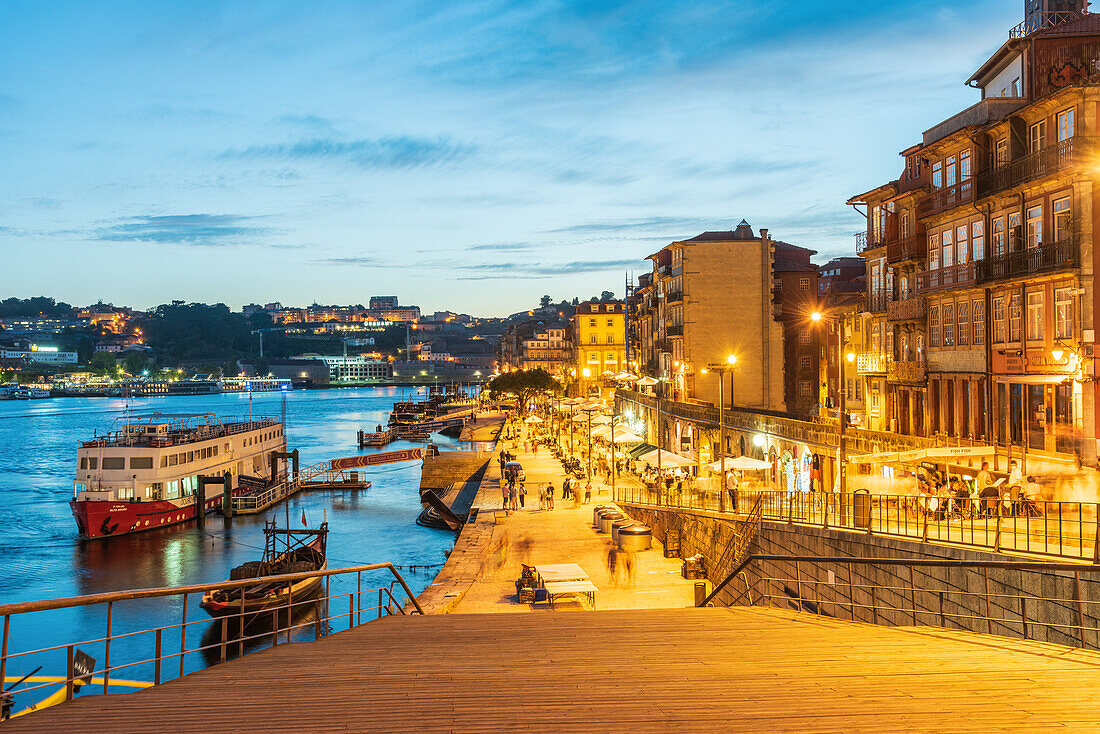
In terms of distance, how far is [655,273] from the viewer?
223 feet

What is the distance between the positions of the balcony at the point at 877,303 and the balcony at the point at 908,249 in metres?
1.86

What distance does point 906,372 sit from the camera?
104 feet

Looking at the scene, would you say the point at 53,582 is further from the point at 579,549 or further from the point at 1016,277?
the point at 1016,277

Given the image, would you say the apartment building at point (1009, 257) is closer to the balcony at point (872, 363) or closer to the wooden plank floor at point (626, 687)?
the balcony at point (872, 363)

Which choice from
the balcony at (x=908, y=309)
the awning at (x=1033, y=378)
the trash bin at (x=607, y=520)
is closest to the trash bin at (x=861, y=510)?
the awning at (x=1033, y=378)

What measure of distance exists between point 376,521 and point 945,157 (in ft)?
122

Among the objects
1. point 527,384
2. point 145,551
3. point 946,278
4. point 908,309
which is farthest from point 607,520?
point 527,384

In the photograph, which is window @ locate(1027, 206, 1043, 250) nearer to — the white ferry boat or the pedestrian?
the pedestrian

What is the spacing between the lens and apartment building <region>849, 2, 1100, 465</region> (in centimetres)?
2189

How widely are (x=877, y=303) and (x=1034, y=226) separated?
1181 centimetres

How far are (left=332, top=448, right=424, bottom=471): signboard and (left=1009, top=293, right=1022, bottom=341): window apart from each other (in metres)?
57.4

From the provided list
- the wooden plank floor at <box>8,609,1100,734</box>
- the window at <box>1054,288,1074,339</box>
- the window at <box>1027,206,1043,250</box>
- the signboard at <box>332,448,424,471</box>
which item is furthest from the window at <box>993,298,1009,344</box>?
the signboard at <box>332,448,424,471</box>

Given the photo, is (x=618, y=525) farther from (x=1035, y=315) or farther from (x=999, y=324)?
(x=1035, y=315)

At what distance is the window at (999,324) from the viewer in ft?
83.0
